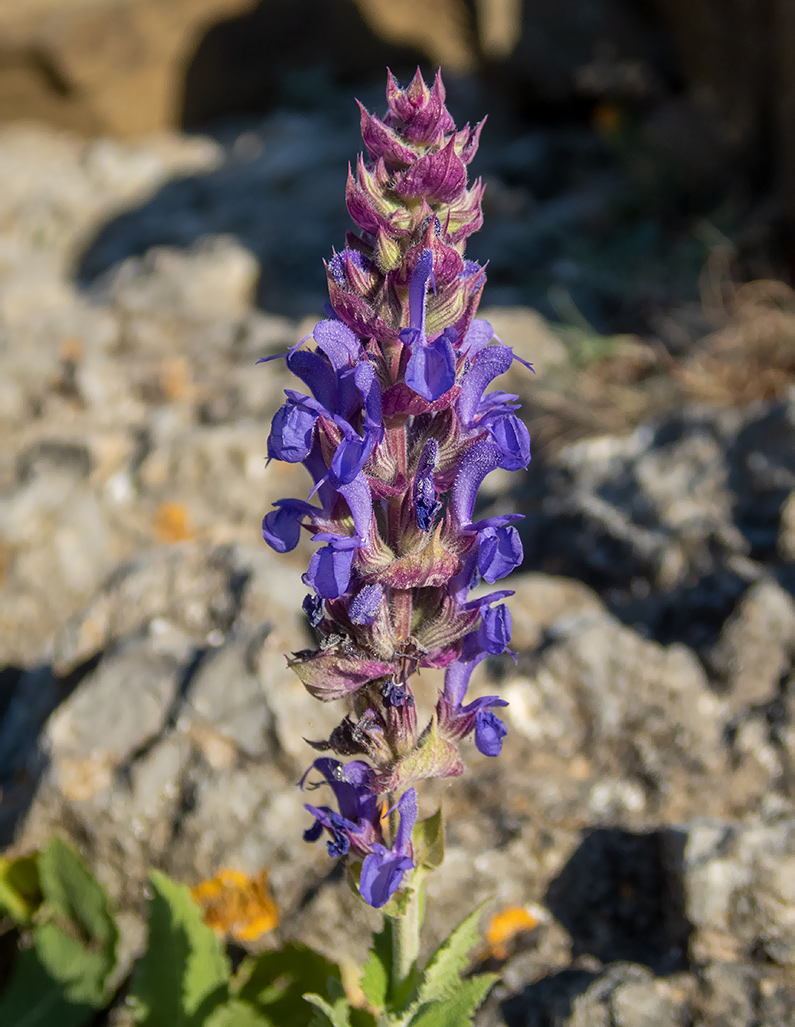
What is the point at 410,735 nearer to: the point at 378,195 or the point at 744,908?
the point at 378,195

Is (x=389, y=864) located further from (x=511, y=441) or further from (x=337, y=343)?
(x=337, y=343)

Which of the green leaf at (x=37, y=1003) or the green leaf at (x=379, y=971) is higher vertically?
the green leaf at (x=379, y=971)

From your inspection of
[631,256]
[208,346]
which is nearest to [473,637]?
[208,346]

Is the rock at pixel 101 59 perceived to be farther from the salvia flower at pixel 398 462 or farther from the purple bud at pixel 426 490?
the purple bud at pixel 426 490

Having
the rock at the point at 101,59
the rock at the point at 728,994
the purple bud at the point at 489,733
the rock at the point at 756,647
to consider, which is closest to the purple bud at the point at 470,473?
the purple bud at the point at 489,733

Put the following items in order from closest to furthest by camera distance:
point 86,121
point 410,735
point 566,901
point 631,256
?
point 410,735, point 566,901, point 631,256, point 86,121

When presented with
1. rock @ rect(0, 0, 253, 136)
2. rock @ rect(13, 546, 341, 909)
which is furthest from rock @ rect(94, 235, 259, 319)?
rock @ rect(0, 0, 253, 136)
